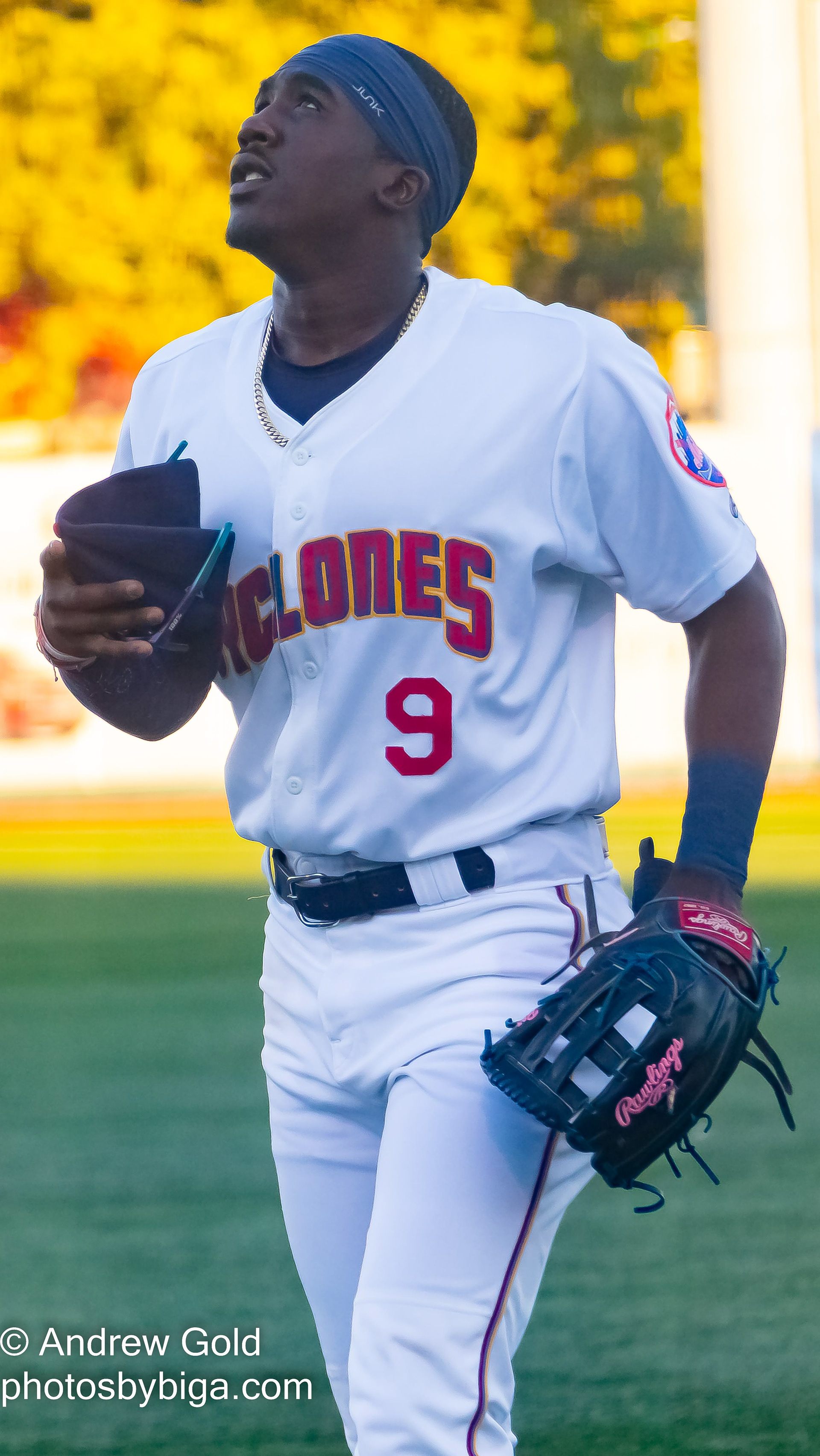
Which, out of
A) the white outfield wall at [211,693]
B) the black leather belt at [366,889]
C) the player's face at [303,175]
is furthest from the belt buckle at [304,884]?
the white outfield wall at [211,693]

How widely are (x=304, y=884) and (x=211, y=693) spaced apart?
37.3ft

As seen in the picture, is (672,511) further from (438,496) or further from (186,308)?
(186,308)

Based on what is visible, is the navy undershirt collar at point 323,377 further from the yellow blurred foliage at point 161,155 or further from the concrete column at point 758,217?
the yellow blurred foliage at point 161,155

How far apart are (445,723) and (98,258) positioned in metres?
18.3

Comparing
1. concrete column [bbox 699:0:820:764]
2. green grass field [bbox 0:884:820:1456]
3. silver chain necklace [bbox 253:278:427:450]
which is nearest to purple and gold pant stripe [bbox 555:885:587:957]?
silver chain necklace [bbox 253:278:427:450]

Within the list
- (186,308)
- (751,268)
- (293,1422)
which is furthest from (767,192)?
(293,1422)

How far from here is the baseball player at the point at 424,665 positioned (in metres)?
2.04

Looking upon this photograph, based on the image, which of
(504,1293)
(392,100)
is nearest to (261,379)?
(392,100)

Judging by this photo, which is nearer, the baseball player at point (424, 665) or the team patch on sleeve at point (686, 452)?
the baseball player at point (424, 665)

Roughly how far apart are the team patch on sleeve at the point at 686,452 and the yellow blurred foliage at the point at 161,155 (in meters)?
17.1

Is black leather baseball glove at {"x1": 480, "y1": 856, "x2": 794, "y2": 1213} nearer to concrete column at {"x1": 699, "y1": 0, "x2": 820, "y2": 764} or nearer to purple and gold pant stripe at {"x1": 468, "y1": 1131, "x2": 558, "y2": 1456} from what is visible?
purple and gold pant stripe at {"x1": 468, "y1": 1131, "x2": 558, "y2": 1456}

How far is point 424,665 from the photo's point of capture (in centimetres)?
212

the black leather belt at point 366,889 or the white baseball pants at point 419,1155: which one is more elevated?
the black leather belt at point 366,889

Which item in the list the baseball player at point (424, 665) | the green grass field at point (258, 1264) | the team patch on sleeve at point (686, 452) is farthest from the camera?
the green grass field at point (258, 1264)
